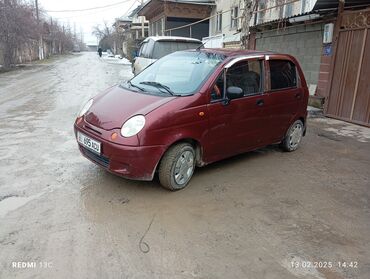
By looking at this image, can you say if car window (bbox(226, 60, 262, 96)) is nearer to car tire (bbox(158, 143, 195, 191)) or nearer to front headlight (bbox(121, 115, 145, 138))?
car tire (bbox(158, 143, 195, 191))

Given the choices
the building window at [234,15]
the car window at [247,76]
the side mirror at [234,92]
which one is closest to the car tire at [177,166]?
the side mirror at [234,92]

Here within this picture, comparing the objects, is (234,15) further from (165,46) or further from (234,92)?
(234,92)

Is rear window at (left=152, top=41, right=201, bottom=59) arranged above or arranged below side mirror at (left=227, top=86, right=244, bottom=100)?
above

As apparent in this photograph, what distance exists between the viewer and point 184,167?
4.11m

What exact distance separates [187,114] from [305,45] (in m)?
7.39

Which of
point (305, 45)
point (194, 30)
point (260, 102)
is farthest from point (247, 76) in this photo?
point (194, 30)

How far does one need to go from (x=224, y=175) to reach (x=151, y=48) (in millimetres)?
7047

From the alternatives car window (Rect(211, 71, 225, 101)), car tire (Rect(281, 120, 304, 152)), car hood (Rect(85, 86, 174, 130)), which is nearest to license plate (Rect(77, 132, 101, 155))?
car hood (Rect(85, 86, 174, 130))

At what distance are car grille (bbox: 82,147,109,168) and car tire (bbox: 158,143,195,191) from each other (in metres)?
0.62

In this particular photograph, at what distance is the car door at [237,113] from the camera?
4324 millimetres

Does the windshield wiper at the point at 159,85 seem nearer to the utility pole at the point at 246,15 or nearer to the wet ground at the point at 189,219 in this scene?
the wet ground at the point at 189,219

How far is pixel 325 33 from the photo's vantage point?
8742mm

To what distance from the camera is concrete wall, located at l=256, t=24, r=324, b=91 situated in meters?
9.49

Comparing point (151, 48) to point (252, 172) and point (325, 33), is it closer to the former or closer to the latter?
point (325, 33)
